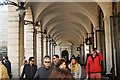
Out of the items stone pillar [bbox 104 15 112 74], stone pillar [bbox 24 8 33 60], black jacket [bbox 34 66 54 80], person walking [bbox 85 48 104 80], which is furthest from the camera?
stone pillar [bbox 24 8 33 60]

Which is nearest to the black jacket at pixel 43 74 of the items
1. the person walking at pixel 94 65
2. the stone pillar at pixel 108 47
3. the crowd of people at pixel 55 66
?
the crowd of people at pixel 55 66

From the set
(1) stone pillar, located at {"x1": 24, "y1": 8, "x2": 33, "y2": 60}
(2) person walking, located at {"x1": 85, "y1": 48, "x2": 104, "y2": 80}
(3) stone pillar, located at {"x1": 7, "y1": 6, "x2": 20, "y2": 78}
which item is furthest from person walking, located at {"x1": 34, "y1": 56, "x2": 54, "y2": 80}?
(1) stone pillar, located at {"x1": 24, "y1": 8, "x2": 33, "y2": 60}

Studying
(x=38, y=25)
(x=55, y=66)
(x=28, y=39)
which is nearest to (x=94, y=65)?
(x=55, y=66)

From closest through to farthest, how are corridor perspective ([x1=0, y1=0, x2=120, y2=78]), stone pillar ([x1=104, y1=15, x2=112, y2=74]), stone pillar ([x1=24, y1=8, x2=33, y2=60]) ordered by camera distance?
1. corridor perspective ([x1=0, y1=0, x2=120, y2=78])
2. stone pillar ([x1=104, y1=15, x2=112, y2=74])
3. stone pillar ([x1=24, y1=8, x2=33, y2=60])

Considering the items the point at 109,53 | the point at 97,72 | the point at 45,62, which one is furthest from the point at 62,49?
the point at 45,62

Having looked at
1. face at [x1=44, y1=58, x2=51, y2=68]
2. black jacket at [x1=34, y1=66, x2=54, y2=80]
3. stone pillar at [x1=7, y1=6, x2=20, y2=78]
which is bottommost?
black jacket at [x1=34, y1=66, x2=54, y2=80]

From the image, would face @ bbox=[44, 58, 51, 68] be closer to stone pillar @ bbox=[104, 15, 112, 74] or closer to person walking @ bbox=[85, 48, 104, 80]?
person walking @ bbox=[85, 48, 104, 80]

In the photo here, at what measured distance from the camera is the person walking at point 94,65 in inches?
384

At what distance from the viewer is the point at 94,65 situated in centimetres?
983

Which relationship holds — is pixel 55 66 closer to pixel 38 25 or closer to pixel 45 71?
pixel 45 71

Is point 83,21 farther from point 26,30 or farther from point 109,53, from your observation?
point 109,53

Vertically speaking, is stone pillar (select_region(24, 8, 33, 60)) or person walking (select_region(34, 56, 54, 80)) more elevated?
stone pillar (select_region(24, 8, 33, 60))

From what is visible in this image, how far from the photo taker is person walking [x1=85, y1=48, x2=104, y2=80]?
977 centimetres

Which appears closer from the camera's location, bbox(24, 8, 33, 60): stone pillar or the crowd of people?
the crowd of people
